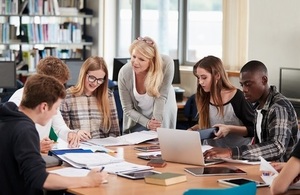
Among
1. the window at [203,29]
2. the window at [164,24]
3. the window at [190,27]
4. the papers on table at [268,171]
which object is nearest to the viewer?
the papers on table at [268,171]

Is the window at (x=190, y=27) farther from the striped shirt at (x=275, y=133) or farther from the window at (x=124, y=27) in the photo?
the striped shirt at (x=275, y=133)

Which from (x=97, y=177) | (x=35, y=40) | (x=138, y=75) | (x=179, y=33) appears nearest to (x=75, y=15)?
(x=35, y=40)

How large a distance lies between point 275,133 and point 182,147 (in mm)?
540

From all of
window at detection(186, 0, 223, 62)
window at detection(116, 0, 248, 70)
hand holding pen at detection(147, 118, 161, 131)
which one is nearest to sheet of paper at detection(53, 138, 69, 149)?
hand holding pen at detection(147, 118, 161, 131)

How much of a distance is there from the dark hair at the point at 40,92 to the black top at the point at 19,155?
8cm

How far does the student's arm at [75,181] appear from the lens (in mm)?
3217

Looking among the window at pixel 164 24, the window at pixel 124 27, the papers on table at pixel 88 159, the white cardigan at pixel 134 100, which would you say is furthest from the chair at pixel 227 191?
the window at pixel 124 27

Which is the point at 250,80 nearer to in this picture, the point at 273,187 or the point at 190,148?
the point at 190,148

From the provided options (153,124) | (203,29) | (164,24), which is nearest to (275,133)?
(153,124)

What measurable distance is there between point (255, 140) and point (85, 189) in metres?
1.38

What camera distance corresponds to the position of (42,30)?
9805mm

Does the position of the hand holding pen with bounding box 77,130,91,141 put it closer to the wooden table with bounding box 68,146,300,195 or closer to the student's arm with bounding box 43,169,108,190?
the wooden table with bounding box 68,146,300,195

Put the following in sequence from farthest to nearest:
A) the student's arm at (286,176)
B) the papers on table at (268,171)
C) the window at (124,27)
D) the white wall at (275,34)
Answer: the window at (124,27) < the white wall at (275,34) < the papers on table at (268,171) < the student's arm at (286,176)

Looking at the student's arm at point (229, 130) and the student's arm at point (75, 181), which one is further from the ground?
the student's arm at point (229, 130)
